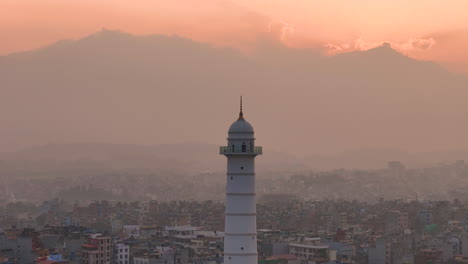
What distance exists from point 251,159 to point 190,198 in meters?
137

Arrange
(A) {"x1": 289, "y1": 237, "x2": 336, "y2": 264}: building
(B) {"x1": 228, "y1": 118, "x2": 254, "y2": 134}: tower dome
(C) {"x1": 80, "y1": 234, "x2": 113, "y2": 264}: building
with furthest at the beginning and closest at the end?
(A) {"x1": 289, "y1": 237, "x2": 336, "y2": 264}: building → (C) {"x1": 80, "y1": 234, "x2": 113, "y2": 264}: building → (B) {"x1": 228, "y1": 118, "x2": 254, "y2": 134}: tower dome

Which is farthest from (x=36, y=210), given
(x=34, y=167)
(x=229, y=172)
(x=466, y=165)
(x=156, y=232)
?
(x=229, y=172)

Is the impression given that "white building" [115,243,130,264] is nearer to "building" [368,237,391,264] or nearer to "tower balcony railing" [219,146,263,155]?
"building" [368,237,391,264]

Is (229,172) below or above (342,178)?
below

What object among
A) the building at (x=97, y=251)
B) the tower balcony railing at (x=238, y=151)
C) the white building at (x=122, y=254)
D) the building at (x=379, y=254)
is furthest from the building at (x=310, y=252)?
the tower balcony railing at (x=238, y=151)

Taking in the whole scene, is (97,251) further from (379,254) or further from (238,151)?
(238,151)

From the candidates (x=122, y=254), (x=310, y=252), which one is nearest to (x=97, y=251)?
(x=122, y=254)

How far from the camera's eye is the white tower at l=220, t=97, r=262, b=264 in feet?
66.7

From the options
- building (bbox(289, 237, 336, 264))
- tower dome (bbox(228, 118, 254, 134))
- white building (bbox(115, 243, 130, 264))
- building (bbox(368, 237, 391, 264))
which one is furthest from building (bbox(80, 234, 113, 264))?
tower dome (bbox(228, 118, 254, 134))

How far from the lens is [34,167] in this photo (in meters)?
175

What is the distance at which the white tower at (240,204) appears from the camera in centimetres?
2033

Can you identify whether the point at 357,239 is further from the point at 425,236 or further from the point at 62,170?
the point at 62,170

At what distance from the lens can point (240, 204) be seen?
67.1 ft

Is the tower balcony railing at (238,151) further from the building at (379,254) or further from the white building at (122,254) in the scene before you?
the building at (379,254)
